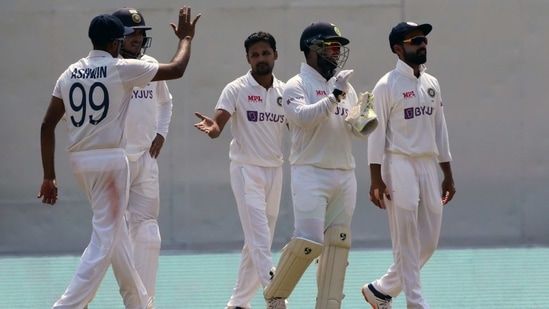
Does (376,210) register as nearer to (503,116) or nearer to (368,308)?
(503,116)

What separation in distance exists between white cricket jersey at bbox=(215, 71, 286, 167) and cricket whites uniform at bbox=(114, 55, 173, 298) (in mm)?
526

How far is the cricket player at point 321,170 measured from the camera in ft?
21.9

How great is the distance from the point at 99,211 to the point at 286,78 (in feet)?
17.5

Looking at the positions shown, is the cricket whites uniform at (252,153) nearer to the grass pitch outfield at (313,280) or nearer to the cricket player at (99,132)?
the grass pitch outfield at (313,280)

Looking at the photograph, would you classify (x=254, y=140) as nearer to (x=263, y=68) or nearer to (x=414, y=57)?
(x=263, y=68)

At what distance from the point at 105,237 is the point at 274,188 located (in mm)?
1702

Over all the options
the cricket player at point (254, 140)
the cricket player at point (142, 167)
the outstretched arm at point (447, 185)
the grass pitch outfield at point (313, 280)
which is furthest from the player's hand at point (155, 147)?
the outstretched arm at point (447, 185)

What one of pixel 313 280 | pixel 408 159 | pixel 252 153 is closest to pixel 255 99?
pixel 252 153

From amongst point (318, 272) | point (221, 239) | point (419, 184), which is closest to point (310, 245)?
point (318, 272)

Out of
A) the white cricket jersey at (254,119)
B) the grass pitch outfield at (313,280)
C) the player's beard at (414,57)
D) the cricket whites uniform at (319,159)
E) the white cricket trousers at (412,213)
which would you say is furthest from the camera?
the grass pitch outfield at (313,280)

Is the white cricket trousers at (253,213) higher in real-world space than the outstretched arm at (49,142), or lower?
lower

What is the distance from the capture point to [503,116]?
11836 millimetres

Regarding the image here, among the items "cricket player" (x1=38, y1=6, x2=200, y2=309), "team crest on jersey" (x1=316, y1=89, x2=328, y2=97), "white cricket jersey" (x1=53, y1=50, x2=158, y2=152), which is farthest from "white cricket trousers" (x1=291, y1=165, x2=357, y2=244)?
"white cricket jersey" (x1=53, y1=50, x2=158, y2=152)

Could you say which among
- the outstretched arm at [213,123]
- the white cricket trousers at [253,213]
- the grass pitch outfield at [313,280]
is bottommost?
the grass pitch outfield at [313,280]
